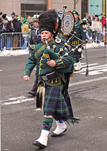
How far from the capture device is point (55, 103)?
4.89m

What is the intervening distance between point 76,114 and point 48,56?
2112 mm

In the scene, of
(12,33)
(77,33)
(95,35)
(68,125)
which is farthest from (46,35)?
(95,35)

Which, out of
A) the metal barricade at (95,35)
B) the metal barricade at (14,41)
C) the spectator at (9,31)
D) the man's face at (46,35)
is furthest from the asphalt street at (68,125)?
the metal barricade at (95,35)

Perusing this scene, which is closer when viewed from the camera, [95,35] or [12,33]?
[12,33]

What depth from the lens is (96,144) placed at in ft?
16.1

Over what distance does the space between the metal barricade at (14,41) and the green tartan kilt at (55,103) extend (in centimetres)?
1254

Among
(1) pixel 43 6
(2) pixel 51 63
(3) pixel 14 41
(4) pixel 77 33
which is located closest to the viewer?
(2) pixel 51 63

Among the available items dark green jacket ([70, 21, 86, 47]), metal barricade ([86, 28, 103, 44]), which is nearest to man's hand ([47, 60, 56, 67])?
dark green jacket ([70, 21, 86, 47])

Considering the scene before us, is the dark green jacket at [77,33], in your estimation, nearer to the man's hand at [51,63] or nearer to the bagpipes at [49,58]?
the bagpipes at [49,58]

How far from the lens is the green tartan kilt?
4879mm

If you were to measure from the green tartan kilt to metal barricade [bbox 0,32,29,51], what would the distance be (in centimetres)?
1254

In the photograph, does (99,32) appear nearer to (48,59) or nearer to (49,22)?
(49,22)

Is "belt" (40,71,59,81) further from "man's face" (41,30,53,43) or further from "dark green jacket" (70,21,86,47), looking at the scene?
"dark green jacket" (70,21,86,47)

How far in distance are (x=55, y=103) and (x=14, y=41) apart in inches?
543
